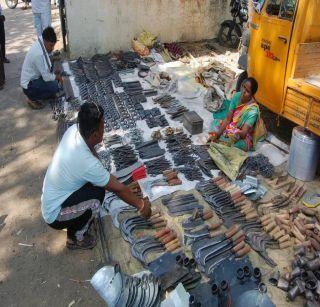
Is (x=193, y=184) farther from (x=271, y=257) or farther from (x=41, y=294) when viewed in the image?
(x=41, y=294)

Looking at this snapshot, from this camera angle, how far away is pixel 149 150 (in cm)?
576

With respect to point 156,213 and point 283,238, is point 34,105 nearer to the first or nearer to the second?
point 156,213

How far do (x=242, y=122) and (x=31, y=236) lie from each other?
136 inches

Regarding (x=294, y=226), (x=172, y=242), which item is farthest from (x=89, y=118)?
(x=294, y=226)

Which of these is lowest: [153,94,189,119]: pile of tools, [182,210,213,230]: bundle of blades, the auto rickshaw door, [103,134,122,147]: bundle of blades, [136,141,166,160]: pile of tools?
[182,210,213,230]: bundle of blades

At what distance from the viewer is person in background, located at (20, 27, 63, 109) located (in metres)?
6.61

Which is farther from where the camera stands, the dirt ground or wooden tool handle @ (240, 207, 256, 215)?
wooden tool handle @ (240, 207, 256, 215)

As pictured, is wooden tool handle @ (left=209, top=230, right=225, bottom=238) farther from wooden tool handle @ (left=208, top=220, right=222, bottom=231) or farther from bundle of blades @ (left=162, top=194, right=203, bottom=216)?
bundle of blades @ (left=162, top=194, right=203, bottom=216)

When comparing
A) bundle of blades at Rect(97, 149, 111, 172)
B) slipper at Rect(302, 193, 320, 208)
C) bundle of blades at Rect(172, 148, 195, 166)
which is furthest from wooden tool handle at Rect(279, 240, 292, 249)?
bundle of blades at Rect(97, 149, 111, 172)

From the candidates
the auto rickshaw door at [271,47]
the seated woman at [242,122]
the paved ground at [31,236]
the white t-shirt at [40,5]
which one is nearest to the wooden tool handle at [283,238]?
the seated woman at [242,122]

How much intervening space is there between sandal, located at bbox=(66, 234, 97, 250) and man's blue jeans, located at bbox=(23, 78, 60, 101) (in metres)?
4.13

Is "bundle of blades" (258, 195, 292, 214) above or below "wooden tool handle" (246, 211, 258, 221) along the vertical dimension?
below

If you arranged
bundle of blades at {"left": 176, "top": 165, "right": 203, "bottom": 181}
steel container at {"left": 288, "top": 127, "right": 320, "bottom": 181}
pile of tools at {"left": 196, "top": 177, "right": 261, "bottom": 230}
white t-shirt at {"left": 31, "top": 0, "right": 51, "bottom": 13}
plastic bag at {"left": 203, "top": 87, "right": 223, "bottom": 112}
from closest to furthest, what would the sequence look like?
pile of tools at {"left": 196, "top": 177, "right": 261, "bottom": 230} < steel container at {"left": 288, "top": 127, "right": 320, "bottom": 181} < bundle of blades at {"left": 176, "top": 165, "right": 203, "bottom": 181} < plastic bag at {"left": 203, "top": 87, "right": 223, "bottom": 112} < white t-shirt at {"left": 31, "top": 0, "right": 51, "bottom": 13}

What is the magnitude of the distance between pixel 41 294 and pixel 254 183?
3.05 m
